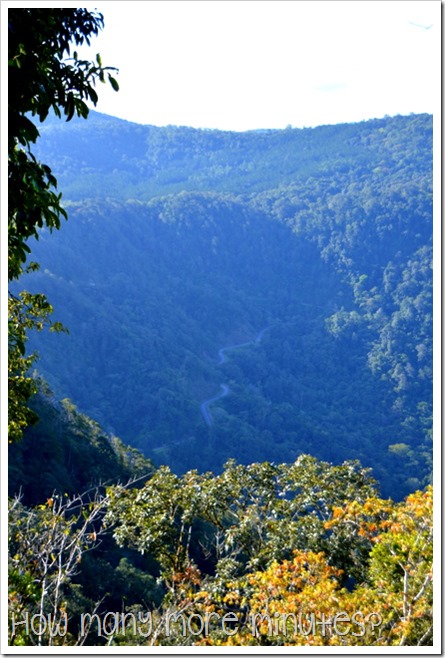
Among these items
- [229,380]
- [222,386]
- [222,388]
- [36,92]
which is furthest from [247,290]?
[36,92]

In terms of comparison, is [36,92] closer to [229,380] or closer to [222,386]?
[222,386]

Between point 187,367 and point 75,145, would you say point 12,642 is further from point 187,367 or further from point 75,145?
point 75,145

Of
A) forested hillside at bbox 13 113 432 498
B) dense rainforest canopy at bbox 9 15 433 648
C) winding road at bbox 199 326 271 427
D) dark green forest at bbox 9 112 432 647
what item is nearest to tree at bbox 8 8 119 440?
dense rainforest canopy at bbox 9 15 433 648

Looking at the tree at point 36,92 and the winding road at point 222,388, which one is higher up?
the winding road at point 222,388

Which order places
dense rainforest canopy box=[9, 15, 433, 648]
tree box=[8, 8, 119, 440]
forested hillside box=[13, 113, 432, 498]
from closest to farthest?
tree box=[8, 8, 119, 440]
dense rainforest canopy box=[9, 15, 433, 648]
forested hillside box=[13, 113, 432, 498]

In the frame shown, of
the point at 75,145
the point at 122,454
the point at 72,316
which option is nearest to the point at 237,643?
the point at 122,454

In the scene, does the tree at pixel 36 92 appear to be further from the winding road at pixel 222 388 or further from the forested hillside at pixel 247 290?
the winding road at pixel 222 388

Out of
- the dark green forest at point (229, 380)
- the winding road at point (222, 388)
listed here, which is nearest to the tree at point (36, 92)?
the dark green forest at point (229, 380)

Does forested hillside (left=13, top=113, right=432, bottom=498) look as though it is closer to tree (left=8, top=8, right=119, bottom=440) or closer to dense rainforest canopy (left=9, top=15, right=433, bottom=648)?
dense rainforest canopy (left=9, top=15, right=433, bottom=648)
